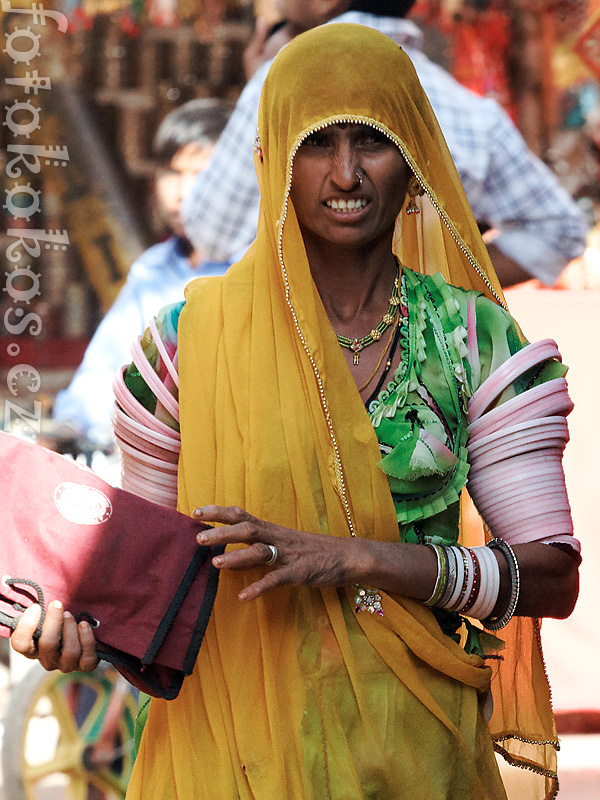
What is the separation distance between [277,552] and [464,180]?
3.17 m

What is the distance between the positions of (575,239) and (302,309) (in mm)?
3182

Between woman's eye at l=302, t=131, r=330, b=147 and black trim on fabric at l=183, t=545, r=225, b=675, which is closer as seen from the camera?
black trim on fabric at l=183, t=545, r=225, b=675

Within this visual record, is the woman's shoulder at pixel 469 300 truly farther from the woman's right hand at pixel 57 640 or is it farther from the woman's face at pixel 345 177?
the woman's right hand at pixel 57 640

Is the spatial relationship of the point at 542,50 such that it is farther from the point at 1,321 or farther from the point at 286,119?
the point at 286,119

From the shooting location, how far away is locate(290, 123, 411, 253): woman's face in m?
1.75

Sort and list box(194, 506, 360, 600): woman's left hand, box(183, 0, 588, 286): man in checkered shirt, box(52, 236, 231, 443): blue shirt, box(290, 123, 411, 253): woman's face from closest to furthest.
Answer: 1. box(194, 506, 360, 600): woman's left hand
2. box(290, 123, 411, 253): woman's face
3. box(183, 0, 588, 286): man in checkered shirt
4. box(52, 236, 231, 443): blue shirt

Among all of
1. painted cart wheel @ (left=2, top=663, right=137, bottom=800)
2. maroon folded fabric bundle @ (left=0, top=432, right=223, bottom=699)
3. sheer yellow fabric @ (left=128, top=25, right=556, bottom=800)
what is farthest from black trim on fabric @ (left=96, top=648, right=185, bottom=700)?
painted cart wheel @ (left=2, top=663, right=137, bottom=800)

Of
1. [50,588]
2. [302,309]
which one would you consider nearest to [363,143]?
[302,309]

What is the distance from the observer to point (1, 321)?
4629mm

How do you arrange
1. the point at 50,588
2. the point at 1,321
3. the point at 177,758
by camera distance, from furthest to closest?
the point at 1,321 → the point at 177,758 → the point at 50,588

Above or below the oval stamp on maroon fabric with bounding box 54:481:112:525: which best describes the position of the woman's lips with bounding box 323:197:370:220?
above

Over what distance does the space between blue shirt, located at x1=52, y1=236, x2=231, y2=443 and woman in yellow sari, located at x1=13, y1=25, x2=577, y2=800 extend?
2808 millimetres

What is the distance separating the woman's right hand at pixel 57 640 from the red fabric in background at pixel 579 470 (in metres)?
3.34

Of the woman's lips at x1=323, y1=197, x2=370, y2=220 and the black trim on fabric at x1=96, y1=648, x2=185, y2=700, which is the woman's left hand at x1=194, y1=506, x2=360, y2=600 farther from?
the woman's lips at x1=323, y1=197, x2=370, y2=220
